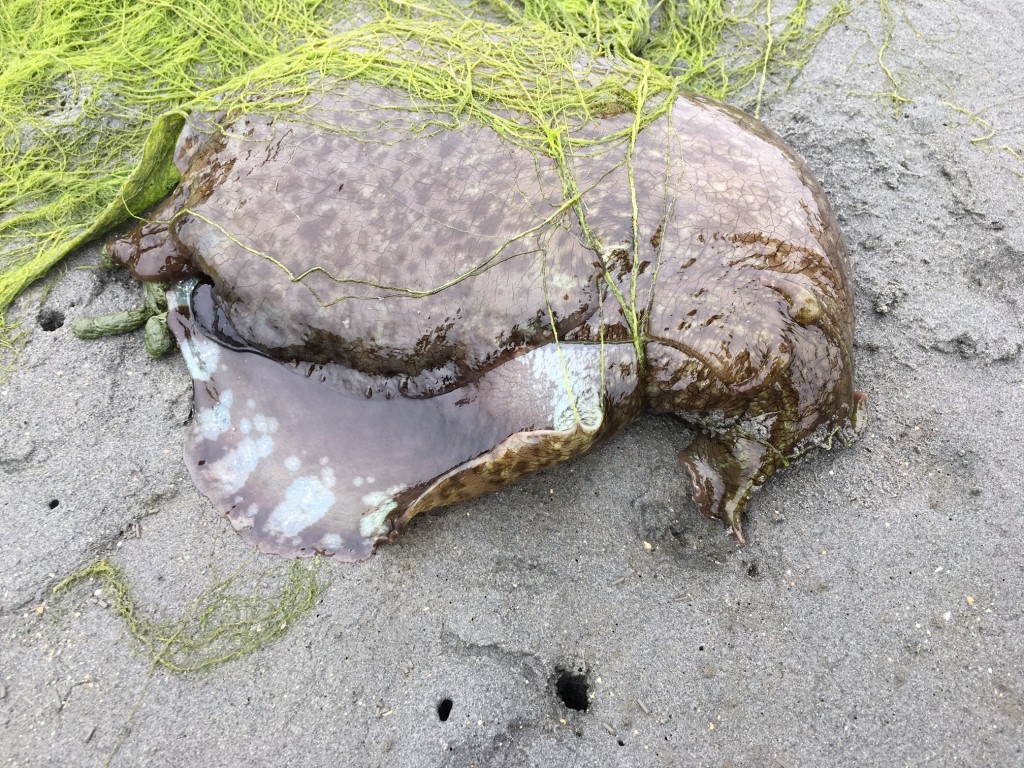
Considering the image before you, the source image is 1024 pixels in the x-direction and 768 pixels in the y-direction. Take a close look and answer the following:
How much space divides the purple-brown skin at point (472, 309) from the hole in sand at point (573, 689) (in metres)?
0.79

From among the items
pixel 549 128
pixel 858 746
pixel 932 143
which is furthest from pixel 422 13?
pixel 858 746

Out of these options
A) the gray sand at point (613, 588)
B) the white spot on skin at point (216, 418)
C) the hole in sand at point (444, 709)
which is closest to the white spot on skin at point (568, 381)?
the gray sand at point (613, 588)

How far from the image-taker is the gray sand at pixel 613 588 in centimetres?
238

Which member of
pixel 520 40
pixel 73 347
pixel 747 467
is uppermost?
pixel 520 40

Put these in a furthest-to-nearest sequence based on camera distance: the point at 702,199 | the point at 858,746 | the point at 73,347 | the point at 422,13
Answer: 1. the point at 422,13
2. the point at 73,347
3. the point at 702,199
4. the point at 858,746

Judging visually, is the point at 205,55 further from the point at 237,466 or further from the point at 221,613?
the point at 221,613

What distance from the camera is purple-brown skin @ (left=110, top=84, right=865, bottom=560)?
2.47 m

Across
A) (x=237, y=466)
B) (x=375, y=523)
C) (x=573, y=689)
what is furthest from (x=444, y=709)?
(x=237, y=466)

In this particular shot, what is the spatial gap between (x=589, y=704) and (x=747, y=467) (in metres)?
1.11

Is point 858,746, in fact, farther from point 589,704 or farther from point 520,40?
point 520,40

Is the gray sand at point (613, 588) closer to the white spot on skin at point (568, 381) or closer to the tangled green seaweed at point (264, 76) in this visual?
the tangled green seaweed at point (264, 76)

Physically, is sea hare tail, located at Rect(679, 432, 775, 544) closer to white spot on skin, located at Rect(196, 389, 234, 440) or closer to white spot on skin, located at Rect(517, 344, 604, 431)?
white spot on skin, located at Rect(517, 344, 604, 431)

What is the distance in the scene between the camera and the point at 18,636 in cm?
253

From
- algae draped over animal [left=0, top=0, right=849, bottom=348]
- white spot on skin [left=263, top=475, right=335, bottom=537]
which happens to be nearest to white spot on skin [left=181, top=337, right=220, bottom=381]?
white spot on skin [left=263, top=475, right=335, bottom=537]
